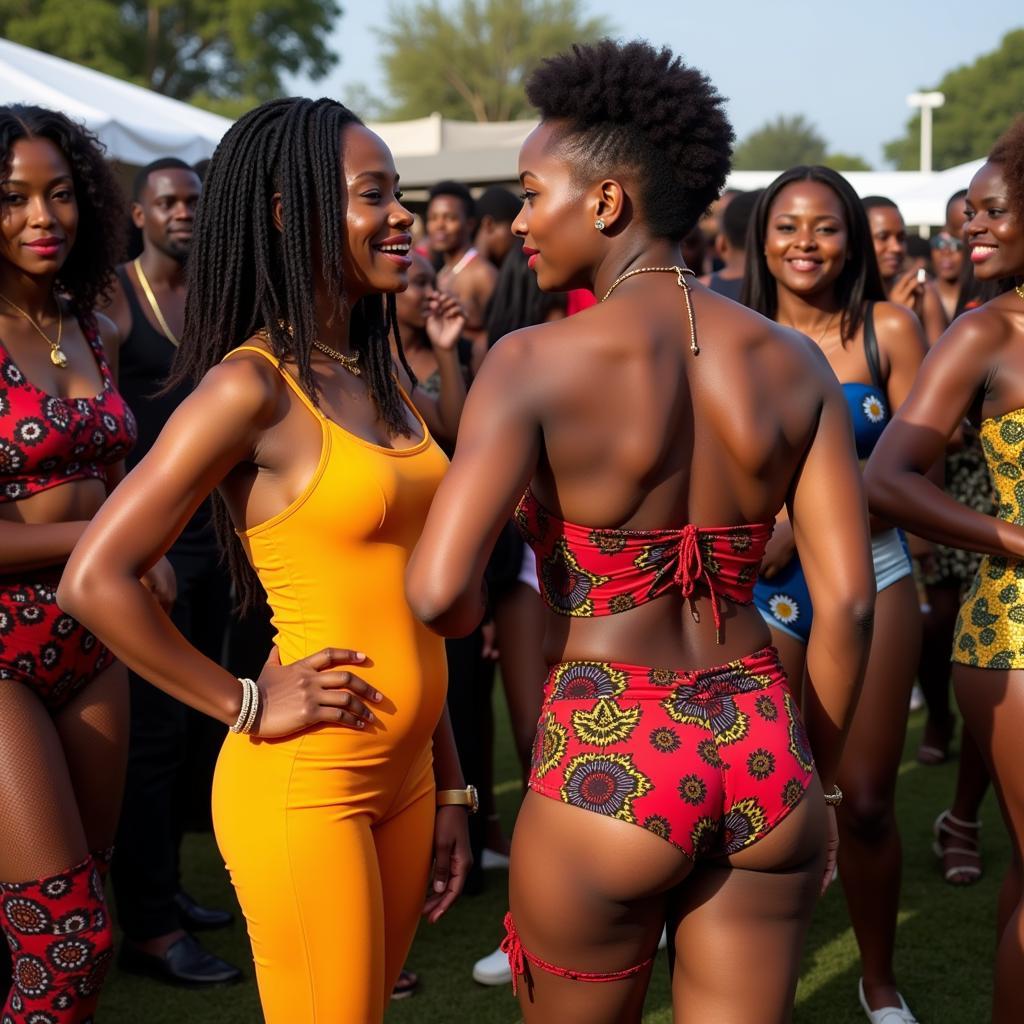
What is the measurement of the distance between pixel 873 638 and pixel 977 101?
84.8 m

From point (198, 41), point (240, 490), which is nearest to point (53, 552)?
point (240, 490)

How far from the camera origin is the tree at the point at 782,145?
116 meters

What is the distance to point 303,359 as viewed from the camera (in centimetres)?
248

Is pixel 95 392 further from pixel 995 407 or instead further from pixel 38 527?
pixel 995 407

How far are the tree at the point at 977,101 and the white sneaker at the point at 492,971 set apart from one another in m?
80.0

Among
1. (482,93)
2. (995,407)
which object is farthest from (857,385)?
(482,93)

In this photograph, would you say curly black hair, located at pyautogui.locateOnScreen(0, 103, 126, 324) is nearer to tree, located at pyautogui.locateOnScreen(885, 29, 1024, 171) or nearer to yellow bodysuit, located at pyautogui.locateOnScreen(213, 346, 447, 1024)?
yellow bodysuit, located at pyautogui.locateOnScreen(213, 346, 447, 1024)

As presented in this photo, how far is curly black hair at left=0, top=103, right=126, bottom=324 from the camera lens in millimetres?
3654

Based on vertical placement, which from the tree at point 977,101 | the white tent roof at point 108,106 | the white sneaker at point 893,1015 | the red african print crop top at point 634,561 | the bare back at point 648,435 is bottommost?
the white sneaker at point 893,1015

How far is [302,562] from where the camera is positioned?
2.36 meters

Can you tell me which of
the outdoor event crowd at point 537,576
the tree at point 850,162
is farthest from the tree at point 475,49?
the outdoor event crowd at point 537,576

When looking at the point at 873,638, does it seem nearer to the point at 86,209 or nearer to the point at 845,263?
the point at 845,263

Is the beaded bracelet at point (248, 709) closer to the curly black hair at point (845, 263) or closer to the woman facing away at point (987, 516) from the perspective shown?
the woman facing away at point (987, 516)

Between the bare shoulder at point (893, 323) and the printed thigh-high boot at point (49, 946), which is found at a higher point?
the bare shoulder at point (893, 323)
